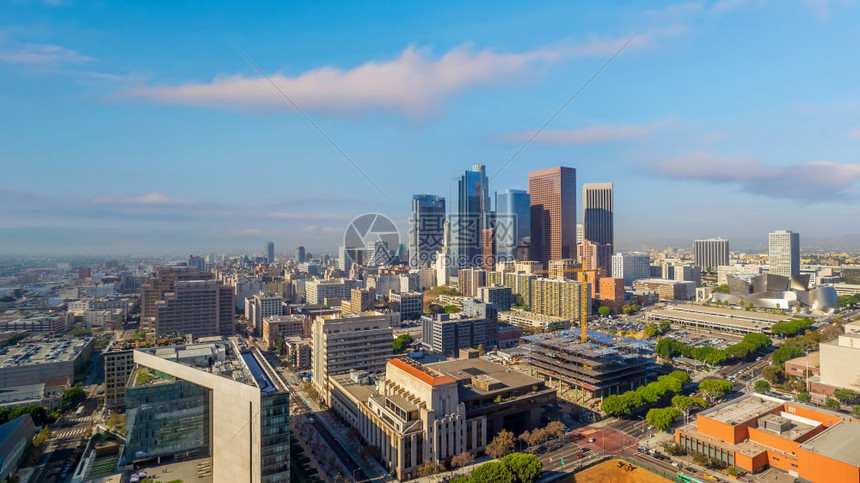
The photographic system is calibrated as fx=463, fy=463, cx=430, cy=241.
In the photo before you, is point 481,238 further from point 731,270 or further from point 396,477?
point 396,477

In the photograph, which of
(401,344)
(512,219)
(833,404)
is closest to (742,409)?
(833,404)

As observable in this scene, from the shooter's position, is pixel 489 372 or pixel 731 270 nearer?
pixel 489 372

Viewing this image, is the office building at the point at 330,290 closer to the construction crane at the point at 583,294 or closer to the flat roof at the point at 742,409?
the construction crane at the point at 583,294

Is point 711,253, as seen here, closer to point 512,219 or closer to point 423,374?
point 512,219

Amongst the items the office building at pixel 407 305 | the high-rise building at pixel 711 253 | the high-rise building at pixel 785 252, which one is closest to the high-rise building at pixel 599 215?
the high-rise building at pixel 711 253

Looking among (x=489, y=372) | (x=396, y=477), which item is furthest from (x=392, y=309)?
(x=396, y=477)
